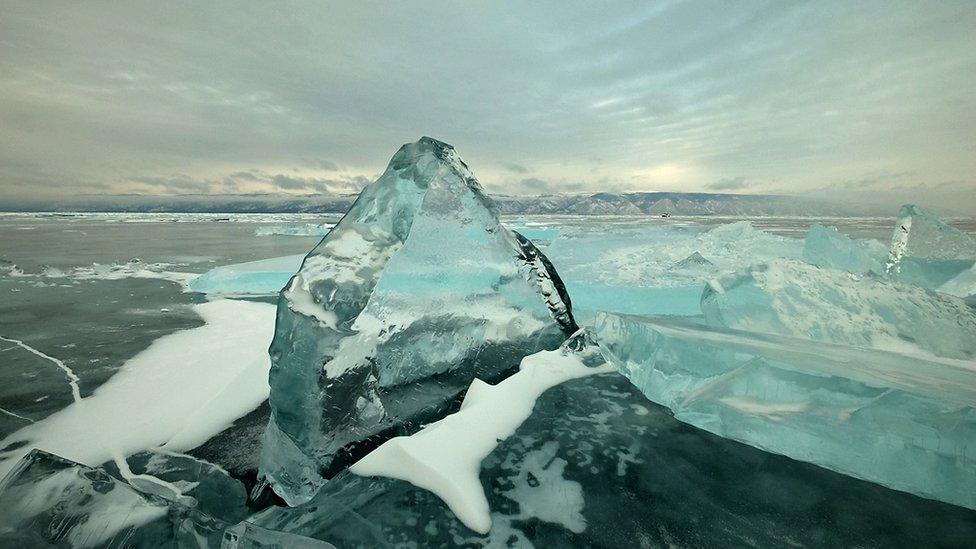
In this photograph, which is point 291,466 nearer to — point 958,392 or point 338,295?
point 338,295

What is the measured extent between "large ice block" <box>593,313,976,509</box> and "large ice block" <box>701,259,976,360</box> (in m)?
0.25

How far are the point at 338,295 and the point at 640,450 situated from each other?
1.56 meters

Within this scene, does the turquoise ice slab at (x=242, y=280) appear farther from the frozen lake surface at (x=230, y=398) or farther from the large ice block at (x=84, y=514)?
the large ice block at (x=84, y=514)

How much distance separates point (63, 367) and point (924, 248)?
9.35 meters

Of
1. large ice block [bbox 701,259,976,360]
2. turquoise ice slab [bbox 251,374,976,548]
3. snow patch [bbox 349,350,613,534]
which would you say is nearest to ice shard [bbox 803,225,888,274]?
large ice block [bbox 701,259,976,360]

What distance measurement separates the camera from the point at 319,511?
1.35m

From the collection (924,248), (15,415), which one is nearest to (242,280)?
(15,415)

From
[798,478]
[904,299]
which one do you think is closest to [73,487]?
[798,478]

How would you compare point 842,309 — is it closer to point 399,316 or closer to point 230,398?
point 399,316

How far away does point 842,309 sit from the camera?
2.58 metres

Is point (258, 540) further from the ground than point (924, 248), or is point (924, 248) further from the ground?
point (924, 248)

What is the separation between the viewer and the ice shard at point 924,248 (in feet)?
14.4

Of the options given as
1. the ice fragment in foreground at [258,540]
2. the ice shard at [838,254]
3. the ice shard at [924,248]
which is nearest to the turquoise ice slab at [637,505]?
the ice fragment in foreground at [258,540]

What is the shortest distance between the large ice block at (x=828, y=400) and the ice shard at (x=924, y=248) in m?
3.29
